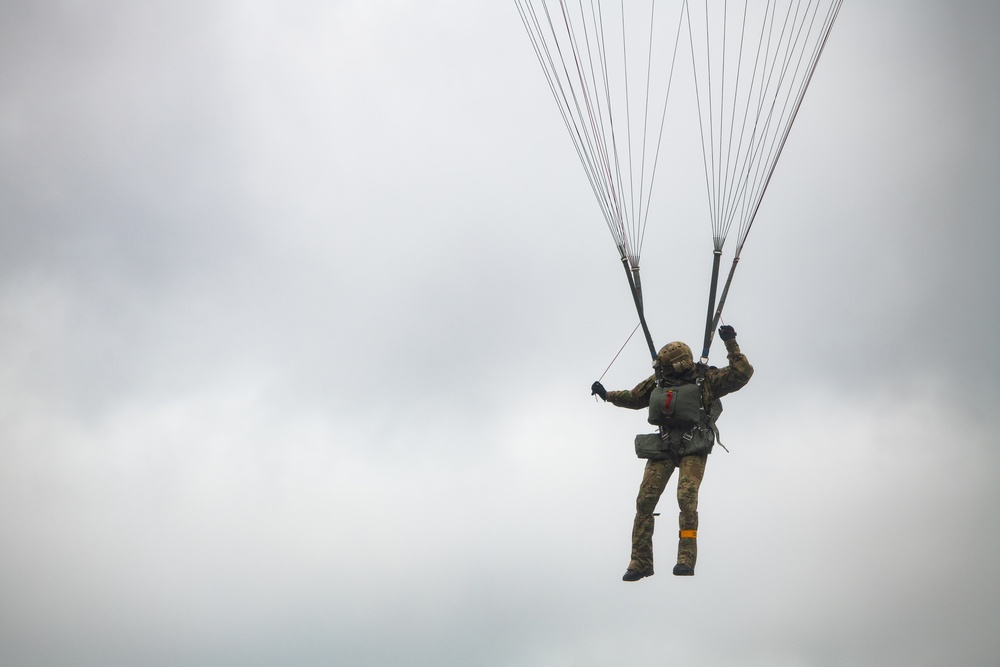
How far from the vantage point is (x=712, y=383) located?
1712 centimetres

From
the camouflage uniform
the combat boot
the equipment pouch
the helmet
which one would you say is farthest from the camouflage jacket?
the combat boot

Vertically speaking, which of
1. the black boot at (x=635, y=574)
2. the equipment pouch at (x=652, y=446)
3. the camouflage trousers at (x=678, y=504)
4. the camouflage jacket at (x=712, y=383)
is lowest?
the black boot at (x=635, y=574)

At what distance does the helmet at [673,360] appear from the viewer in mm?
17406

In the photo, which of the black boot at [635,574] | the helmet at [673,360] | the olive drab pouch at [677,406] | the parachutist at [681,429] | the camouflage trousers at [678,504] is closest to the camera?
the black boot at [635,574]

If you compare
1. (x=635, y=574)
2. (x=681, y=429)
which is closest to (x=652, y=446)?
(x=681, y=429)

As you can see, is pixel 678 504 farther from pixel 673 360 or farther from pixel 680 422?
pixel 673 360

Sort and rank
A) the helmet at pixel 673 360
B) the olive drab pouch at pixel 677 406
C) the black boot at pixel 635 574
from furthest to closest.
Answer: the helmet at pixel 673 360 < the olive drab pouch at pixel 677 406 < the black boot at pixel 635 574

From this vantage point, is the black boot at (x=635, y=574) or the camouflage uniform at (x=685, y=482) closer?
the black boot at (x=635, y=574)

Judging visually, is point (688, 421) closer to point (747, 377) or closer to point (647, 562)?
point (747, 377)

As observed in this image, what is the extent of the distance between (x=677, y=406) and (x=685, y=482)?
3.94 feet

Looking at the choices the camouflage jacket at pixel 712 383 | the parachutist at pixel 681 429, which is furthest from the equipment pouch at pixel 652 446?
the camouflage jacket at pixel 712 383

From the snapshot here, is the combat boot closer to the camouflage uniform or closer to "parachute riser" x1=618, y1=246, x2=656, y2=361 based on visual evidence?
the camouflage uniform

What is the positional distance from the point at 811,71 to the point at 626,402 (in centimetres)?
615

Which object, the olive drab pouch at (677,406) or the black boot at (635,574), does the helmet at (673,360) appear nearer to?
the olive drab pouch at (677,406)
